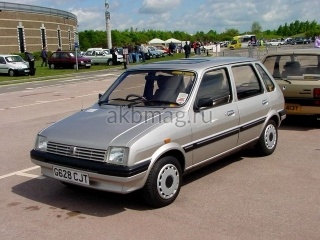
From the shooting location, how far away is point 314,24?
484 ft

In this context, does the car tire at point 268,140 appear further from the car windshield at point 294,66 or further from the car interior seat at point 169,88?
the car windshield at point 294,66

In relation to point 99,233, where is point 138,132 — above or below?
above

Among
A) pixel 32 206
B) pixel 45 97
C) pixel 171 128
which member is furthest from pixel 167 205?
pixel 45 97

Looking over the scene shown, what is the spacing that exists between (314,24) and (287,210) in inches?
6227

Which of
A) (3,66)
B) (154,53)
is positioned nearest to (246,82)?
(3,66)

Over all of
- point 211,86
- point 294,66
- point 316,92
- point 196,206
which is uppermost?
point 294,66

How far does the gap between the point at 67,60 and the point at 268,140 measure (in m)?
30.9

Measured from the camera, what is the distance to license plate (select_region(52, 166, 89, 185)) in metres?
4.18

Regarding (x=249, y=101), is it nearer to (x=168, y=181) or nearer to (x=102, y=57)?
(x=168, y=181)

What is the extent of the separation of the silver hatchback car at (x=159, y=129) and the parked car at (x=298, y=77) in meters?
2.12

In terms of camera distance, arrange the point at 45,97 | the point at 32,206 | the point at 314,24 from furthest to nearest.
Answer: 1. the point at 314,24
2. the point at 45,97
3. the point at 32,206

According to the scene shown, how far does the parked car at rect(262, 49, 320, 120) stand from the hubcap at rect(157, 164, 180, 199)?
442 cm

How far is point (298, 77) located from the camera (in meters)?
8.25

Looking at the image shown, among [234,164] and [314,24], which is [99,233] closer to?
[234,164]
